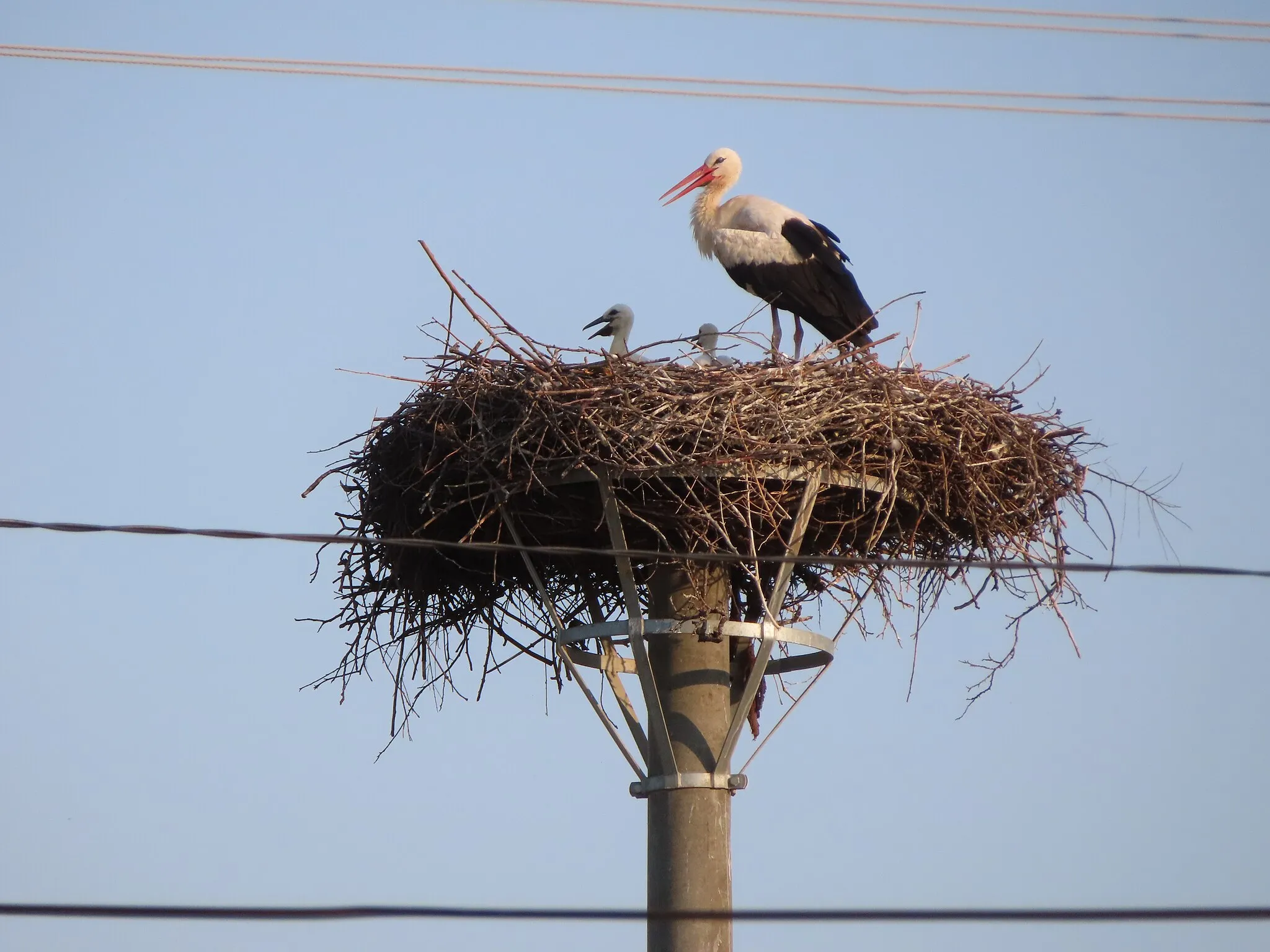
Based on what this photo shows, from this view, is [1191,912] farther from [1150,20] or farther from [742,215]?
[742,215]

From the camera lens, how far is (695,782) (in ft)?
31.7

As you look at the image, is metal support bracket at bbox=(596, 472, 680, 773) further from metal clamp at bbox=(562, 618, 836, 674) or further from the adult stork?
the adult stork

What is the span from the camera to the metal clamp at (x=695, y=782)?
9.67 meters

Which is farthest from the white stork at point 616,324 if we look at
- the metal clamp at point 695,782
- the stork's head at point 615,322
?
the metal clamp at point 695,782

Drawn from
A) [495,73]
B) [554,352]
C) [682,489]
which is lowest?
[682,489]

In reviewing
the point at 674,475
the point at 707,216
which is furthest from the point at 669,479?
the point at 707,216

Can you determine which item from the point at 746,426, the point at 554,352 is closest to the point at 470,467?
the point at 554,352

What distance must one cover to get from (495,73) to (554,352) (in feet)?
4.56

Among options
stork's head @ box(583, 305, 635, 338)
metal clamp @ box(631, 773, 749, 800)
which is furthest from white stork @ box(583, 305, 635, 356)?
metal clamp @ box(631, 773, 749, 800)

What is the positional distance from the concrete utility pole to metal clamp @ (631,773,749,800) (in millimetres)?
30

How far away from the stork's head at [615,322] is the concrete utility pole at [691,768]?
2.01 meters

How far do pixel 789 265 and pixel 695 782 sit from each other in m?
3.39

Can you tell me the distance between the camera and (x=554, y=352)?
8922mm

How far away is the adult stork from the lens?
36.3ft
